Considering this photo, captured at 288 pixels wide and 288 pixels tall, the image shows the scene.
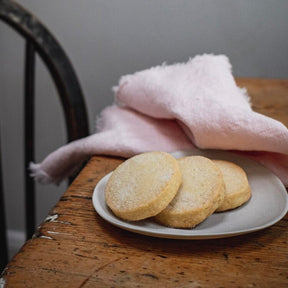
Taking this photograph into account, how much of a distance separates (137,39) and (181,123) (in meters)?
0.51

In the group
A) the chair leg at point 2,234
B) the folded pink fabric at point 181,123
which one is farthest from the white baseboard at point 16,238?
the folded pink fabric at point 181,123

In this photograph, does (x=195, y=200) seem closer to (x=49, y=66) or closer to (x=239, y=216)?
(x=239, y=216)

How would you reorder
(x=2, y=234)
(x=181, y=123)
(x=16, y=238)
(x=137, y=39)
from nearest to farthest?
(x=181, y=123)
(x=2, y=234)
(x=137, y=39)
(x=16, y=238)

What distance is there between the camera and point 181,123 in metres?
0.61

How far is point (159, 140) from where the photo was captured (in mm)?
608

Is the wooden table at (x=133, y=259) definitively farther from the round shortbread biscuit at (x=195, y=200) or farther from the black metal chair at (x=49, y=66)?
the black metal chair at (x=49, y=66)

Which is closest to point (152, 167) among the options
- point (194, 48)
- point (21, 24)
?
point (21, 24)

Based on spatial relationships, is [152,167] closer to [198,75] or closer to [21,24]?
[198,75]

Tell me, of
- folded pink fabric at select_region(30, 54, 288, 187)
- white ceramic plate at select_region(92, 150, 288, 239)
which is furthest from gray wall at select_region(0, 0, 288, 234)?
white ceramic plate at select_region(92, 150, 288, 239)

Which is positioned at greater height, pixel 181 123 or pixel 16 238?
pixel 181 123

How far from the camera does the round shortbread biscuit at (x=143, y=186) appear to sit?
38 cm

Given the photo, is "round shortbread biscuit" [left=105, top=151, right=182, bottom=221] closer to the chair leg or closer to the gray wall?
the chair leg

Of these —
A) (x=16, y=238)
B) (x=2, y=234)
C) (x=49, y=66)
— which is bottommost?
(x=16, y=238)

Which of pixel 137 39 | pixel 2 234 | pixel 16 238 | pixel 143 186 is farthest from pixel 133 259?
pixel 16 238
